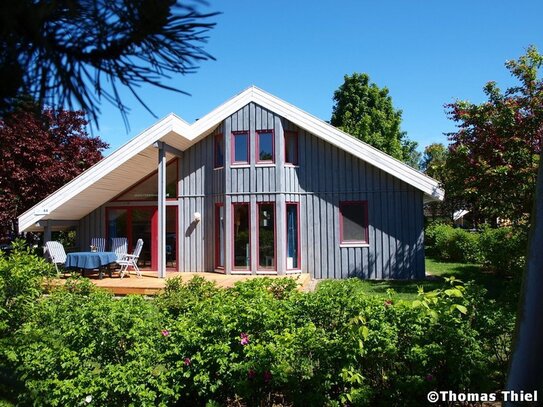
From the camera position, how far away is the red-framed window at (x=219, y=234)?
15.1 meters

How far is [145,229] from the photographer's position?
1650 centimetres

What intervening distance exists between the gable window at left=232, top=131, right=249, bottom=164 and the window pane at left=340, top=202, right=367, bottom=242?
142 inches

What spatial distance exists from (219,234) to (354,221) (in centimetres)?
454

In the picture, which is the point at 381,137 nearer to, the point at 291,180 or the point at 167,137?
the point at 291,180

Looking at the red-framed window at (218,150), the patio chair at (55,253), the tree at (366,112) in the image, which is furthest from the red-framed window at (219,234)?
the tree at (366,112)

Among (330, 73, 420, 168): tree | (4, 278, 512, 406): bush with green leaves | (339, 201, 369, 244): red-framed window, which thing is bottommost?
(4, 278, 512, 406): bush with green leaves

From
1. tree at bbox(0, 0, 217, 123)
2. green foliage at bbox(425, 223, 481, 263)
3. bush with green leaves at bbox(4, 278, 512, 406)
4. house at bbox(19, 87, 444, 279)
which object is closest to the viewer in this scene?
tree at bbox(0, 0, 217, 123)

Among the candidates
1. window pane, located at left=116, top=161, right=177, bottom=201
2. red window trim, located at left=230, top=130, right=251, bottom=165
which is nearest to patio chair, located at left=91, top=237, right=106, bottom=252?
window pane, located at left=116, top=161, right=177, bottom=201

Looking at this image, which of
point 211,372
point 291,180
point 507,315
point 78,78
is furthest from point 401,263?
point 78,78

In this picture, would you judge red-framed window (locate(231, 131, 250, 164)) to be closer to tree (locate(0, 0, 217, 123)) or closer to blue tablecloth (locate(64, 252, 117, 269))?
blue tablecloth (locate(64, 252, 117, 269))

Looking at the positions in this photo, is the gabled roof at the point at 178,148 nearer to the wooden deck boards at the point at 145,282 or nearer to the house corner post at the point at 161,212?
the house corner post at the point at 161,212

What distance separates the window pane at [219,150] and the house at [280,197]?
0.04 m

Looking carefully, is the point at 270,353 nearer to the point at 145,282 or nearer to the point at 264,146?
the point at 145,282

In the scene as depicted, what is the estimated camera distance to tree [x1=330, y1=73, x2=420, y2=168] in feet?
95.9
